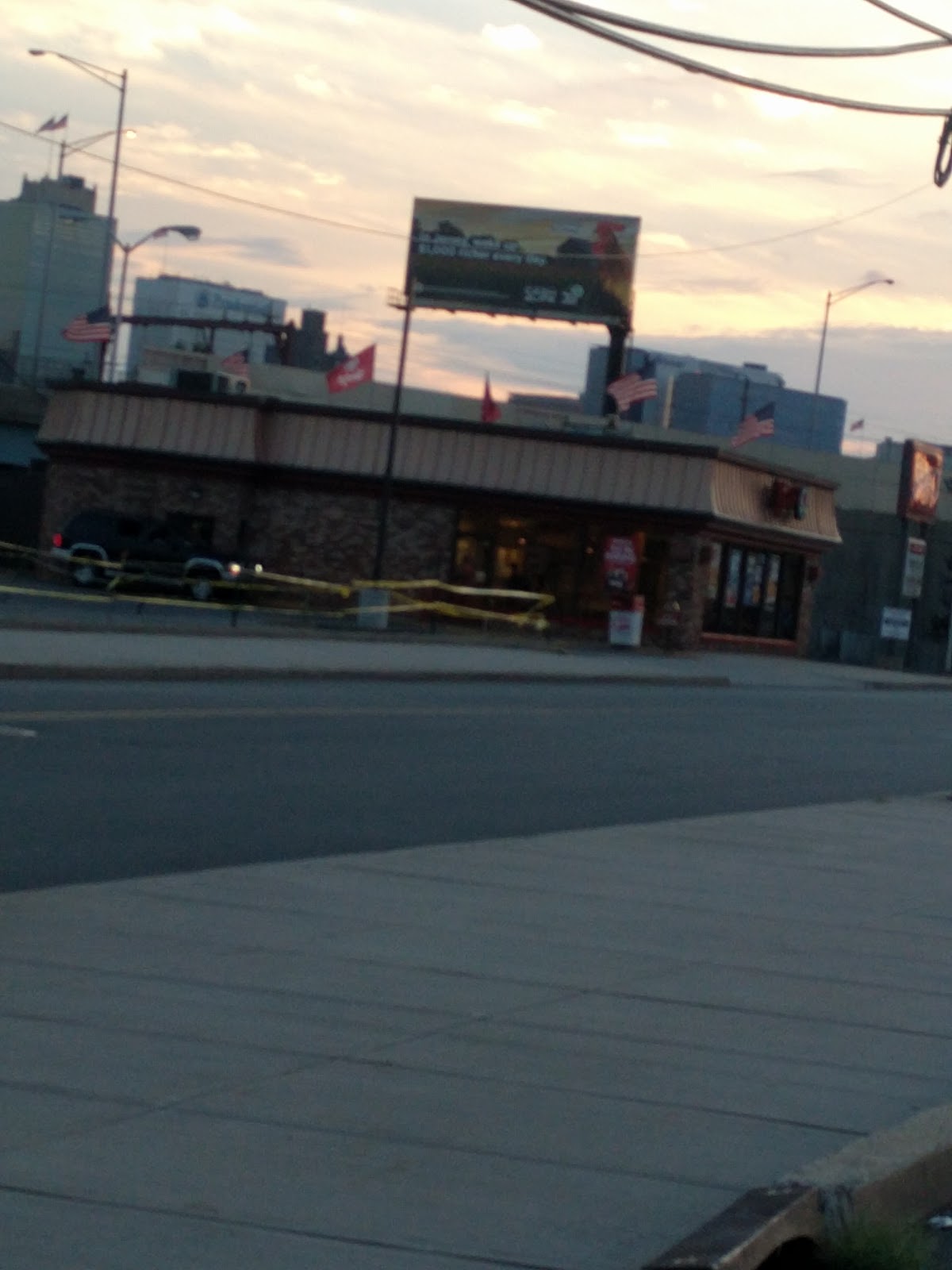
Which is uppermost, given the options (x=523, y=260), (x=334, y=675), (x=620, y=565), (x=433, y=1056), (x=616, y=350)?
(x=523, y=260)

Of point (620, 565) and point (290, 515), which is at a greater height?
point (290, 515)

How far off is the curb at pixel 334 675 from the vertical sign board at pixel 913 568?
17.1 meters

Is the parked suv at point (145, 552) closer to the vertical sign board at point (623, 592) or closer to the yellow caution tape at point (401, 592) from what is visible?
the yellow caution tape at point (401, 592)

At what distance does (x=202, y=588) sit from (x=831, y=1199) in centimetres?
3897

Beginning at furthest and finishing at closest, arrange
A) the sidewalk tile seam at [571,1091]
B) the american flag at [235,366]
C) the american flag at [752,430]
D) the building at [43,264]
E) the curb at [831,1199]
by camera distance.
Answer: the building at [43,264]
the american flag at [235,366]
the american flag at [752,430]
the sidewalk tile seam at [571,1091]
the curb at [831,1199]

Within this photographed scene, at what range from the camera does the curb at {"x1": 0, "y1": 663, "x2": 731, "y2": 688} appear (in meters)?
21.9

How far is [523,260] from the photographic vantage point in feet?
217

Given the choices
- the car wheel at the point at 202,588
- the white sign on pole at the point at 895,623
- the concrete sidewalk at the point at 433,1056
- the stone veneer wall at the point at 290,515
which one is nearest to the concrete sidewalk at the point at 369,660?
the white sign on pole at the point at 895,623

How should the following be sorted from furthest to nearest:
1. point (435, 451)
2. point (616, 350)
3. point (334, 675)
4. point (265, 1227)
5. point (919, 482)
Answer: point (616, 350)
point (919, 482)
point (435, 451)
point (334, 675)
point (265, 1227)

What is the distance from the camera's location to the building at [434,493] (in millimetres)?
45812

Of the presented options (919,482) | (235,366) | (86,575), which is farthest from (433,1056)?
(235,366)

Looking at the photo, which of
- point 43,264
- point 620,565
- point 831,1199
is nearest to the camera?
point 831,1199

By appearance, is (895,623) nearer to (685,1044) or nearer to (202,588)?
(202,588)

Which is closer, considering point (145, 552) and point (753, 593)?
point (145, 552)
